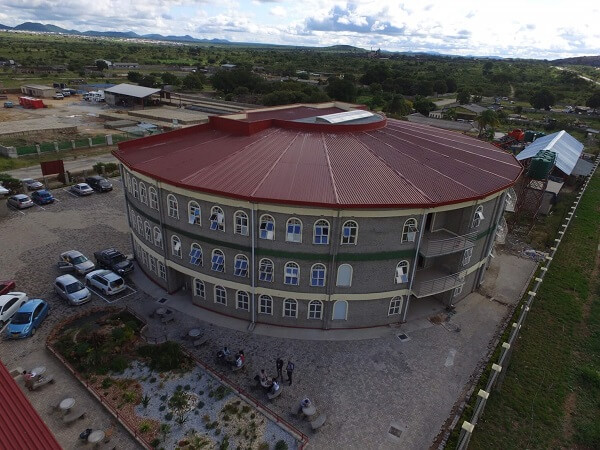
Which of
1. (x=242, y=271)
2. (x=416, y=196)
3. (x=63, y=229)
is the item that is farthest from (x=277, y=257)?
(x=63, y=229)

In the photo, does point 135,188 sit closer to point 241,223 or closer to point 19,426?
point 241,223

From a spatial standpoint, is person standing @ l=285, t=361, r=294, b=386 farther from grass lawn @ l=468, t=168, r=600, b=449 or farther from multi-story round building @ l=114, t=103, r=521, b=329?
grass lawn @ l=468, t=168, r=600, b=449

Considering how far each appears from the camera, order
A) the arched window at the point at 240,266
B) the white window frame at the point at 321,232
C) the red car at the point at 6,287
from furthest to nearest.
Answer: the red car at the point at 6,287 < the arched window at the point at 240,266 < the white window frame at the point at 321,232

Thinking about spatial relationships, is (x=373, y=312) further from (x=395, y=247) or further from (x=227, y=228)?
(x=227, y=228)

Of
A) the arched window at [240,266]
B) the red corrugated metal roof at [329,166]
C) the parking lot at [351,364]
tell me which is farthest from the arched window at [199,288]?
the red corrugated metal roof at [329,166]

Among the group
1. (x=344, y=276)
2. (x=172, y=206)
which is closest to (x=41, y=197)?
(x=172, y=206)

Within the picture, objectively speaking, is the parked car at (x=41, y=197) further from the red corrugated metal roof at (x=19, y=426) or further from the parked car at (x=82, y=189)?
the red corrugated metal roof at (x=19, y=426)

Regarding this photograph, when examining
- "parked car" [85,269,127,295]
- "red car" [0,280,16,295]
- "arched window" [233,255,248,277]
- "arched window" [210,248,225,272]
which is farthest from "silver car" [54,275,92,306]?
"arched window" [233,255,248,277]
